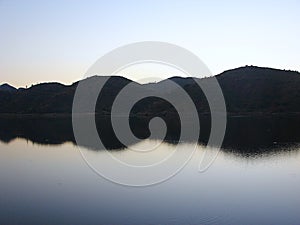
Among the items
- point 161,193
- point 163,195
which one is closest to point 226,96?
point 161,193

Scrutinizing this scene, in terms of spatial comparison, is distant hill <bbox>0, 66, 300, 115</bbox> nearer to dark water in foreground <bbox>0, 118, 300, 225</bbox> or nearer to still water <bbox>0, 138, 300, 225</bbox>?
dark water in foreground <bbox>0, 118, 300, 225</bbox>

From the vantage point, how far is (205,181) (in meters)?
20.0

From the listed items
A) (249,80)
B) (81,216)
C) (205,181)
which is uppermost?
(249,80)

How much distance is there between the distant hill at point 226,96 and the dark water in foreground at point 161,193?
69660mm

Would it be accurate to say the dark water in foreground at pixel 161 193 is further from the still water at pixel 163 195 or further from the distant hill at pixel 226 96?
the distant hill at pixel 226 96

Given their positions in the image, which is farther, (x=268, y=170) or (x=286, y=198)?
(x=268, y=170)

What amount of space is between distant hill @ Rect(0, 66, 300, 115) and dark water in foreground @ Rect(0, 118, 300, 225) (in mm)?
69660

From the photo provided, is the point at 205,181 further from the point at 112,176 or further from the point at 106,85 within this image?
the point at 106,85

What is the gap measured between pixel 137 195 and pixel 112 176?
5596 mm

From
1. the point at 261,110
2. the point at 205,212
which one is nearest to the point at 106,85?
the point at 261,110

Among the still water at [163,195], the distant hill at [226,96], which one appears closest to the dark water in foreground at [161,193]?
the still water at [163,195]

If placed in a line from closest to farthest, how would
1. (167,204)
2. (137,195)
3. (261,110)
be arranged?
(167,204), (137,195), (261,110)

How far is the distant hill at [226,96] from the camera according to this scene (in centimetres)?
9725

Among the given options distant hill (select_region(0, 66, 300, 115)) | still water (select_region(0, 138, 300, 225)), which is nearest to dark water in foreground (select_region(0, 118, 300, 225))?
still water (select_region(0, 138, 300, 225))
